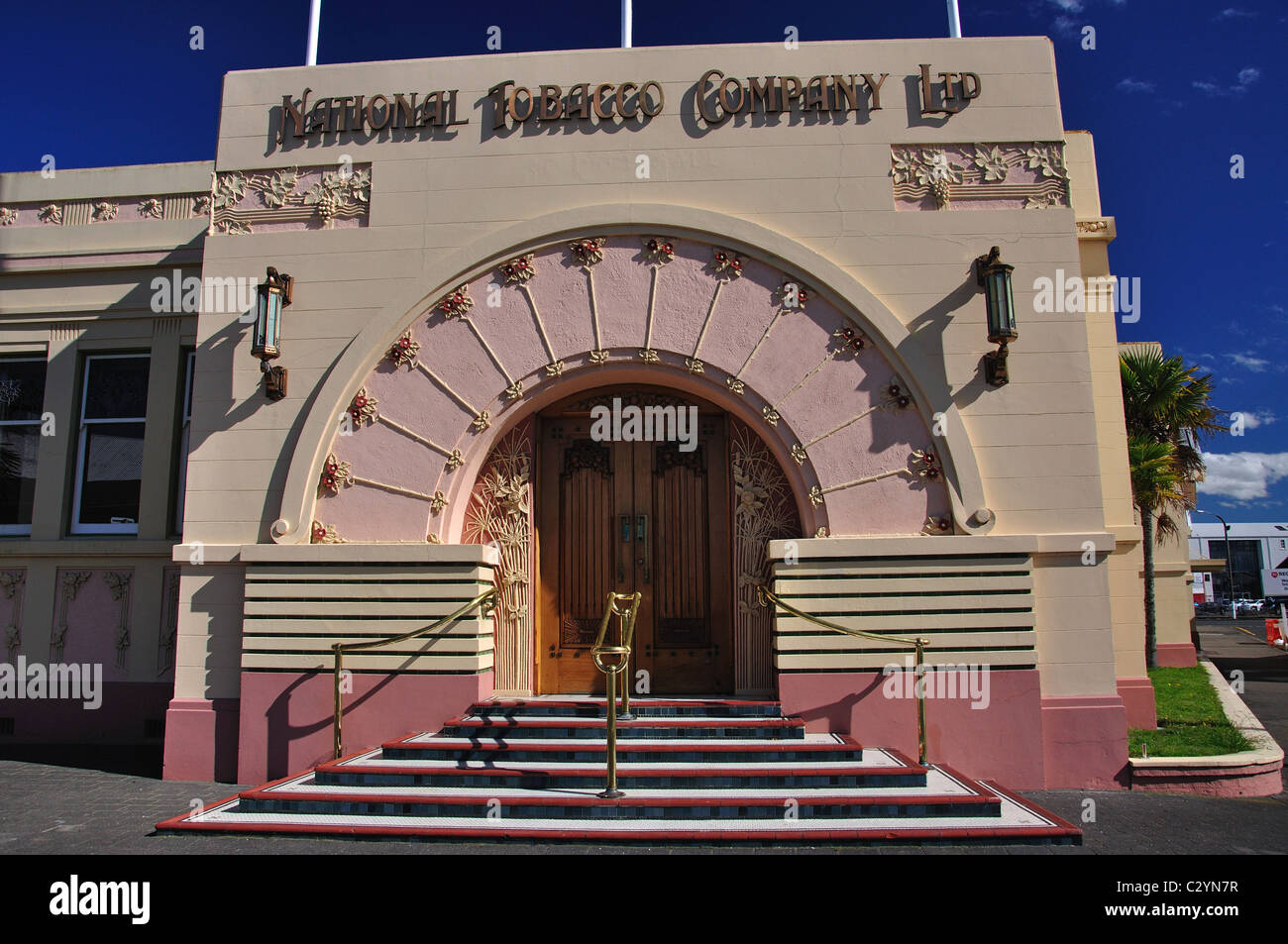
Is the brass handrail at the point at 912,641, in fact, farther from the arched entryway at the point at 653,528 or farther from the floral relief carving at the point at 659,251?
the floral relief carving at the point at 659,251

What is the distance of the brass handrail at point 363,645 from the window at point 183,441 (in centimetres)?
356

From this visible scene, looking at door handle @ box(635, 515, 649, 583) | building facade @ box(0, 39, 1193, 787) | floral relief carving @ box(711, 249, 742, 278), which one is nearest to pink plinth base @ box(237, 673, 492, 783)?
building facade @ box(0, 39, 1193, 787)

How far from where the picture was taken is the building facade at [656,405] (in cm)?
840

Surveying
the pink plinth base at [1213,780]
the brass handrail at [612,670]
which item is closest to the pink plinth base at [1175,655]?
the pink plinth base at [1213,780]

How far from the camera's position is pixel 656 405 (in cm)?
970

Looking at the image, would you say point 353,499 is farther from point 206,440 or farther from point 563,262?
point 563,262

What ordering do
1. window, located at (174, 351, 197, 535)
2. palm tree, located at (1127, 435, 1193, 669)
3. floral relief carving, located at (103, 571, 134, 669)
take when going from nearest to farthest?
floral relief carving, located at (103, 571, 134, 669) < window, located at (174, 351, 197, 535) < palm tree, located at (1127, 435, 1193, 669)

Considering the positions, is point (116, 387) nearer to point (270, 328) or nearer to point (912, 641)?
point (270, 328)

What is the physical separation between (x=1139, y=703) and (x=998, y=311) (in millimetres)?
4747

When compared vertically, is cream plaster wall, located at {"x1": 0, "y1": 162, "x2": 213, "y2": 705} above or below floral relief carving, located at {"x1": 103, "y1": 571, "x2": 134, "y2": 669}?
above

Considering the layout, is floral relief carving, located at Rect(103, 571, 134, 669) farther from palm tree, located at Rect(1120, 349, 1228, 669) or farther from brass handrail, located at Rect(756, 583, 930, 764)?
palm tree, located at Rect(1120, 349, 1228, 669)

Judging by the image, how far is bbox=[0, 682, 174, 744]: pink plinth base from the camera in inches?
407

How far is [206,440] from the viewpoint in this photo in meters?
9.24

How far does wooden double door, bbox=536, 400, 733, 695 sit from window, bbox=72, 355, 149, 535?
18.1 feet
